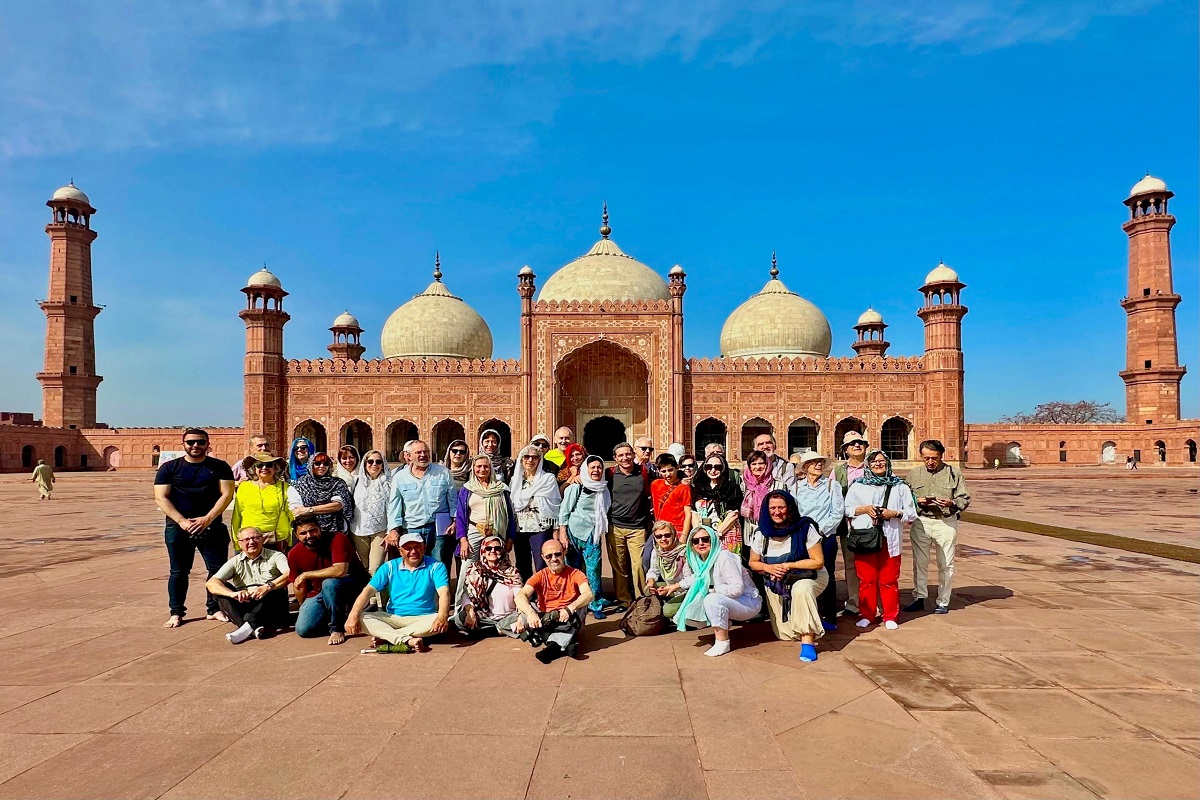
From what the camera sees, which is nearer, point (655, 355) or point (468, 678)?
point (468, 678)

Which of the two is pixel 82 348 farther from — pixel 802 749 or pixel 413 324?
pixel 802 749

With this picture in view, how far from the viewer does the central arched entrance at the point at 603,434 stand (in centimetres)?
2508

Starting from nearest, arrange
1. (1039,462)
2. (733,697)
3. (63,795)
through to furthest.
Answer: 1. (63,795)
2. (733,697)
3. (1039,462)

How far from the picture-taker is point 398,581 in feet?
13.0

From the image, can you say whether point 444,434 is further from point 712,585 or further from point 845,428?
point 712,585

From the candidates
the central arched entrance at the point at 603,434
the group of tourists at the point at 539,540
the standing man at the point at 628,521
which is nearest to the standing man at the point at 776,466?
the group of tourists at the point at 539,540

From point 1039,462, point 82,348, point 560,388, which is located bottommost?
point 1039,462

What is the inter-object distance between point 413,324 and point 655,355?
1183 cm

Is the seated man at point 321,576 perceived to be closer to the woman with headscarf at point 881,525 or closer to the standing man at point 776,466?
the standing man at point 776,466

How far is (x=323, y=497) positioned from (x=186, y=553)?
1.10 m

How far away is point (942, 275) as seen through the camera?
933 inches

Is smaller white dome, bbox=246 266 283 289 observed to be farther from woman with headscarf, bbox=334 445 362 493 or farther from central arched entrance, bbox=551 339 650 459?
woman with headscarf, bbox=334 445 362 493

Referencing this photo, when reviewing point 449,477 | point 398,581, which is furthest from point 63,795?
point 449,477

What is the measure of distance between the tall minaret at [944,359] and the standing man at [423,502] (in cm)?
→ 2292
